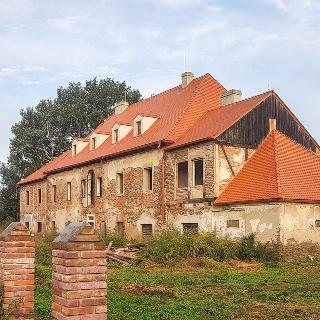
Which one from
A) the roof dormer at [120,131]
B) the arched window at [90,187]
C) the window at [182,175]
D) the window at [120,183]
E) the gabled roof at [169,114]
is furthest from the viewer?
the arched window at [90,187]

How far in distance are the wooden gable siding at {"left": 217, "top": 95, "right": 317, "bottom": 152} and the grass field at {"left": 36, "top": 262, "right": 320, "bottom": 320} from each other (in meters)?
7.40

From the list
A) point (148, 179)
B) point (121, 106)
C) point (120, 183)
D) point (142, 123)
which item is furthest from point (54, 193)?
point (148, 179)

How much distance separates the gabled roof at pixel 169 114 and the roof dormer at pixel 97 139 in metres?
0.28

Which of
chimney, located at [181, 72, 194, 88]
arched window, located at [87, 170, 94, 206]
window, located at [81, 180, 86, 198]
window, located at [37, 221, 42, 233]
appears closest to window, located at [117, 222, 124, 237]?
arched window, located at [87, 170, 94, 206]

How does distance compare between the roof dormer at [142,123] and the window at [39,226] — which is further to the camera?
the window at [39,226]

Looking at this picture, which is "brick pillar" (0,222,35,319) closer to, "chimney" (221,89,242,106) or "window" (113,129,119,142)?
"chimney" (221,89,242,106)

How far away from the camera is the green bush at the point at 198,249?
18.2 meters

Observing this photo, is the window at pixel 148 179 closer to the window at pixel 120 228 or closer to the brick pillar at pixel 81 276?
the window at pixel 120 228

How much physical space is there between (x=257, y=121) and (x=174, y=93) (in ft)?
27.2

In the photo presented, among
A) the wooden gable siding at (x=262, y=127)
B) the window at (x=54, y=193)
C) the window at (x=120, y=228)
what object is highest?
the wooden gable siding at (x=262, y=127)

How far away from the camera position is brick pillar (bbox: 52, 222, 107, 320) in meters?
5.24

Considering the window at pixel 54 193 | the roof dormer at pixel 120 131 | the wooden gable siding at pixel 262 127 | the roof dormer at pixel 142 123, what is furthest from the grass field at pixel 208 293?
the window at pixel 54 193

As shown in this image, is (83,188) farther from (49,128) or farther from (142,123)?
(49,128)

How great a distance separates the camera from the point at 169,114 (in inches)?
1092
